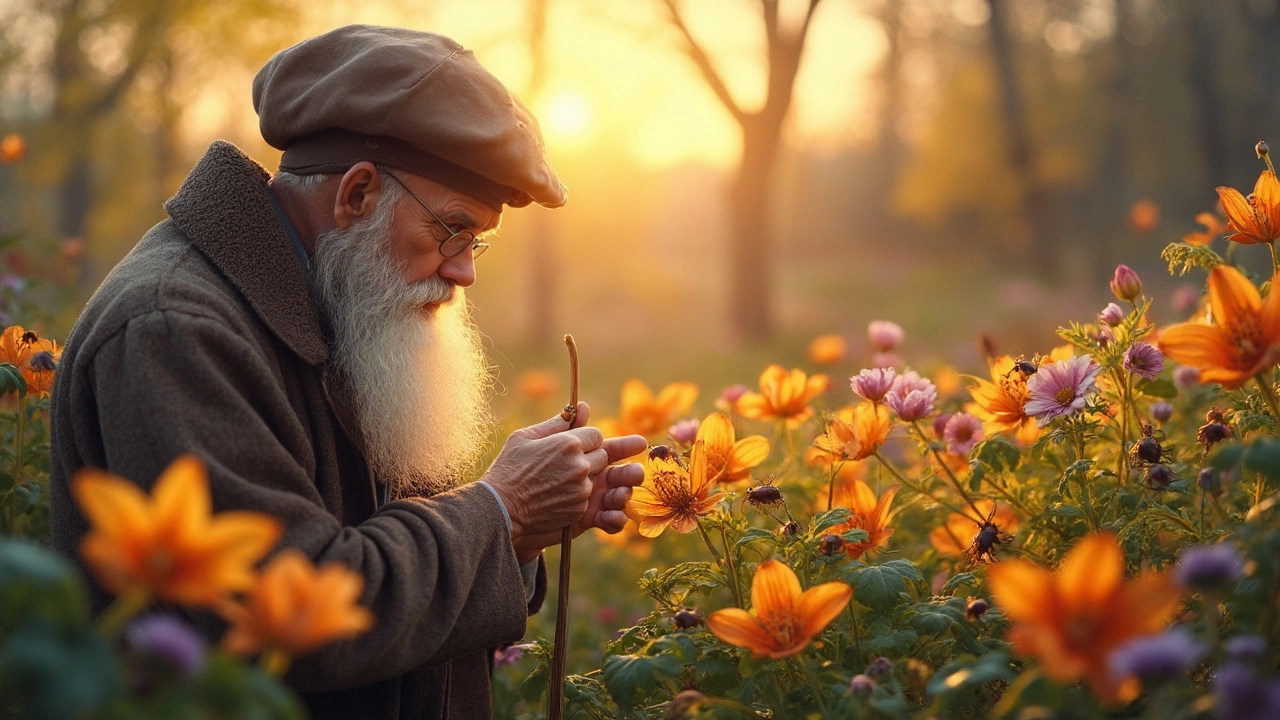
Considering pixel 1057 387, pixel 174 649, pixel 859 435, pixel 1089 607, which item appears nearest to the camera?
pixel 174 649

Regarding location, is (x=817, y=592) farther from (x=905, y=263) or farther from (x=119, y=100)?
(x=905, y=263)

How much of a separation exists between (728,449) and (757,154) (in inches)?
418

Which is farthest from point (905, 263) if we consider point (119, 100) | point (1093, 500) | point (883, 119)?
point (1093, 500)

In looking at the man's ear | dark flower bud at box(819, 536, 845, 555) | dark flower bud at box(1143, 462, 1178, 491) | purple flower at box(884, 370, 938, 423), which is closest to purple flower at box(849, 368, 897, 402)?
purple flower at box(884, 370, 938, 423)

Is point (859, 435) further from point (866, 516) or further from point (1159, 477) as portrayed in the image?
point (1159, 477)

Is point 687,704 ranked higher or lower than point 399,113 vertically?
lower

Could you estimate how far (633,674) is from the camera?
4.58 feet

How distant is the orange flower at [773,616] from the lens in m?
1.32

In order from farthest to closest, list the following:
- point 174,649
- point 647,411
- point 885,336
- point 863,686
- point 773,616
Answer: point 885,336
point 647,411
point 773,616
point 863,686
point 174,649

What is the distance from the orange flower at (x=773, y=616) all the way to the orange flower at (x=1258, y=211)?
89cm

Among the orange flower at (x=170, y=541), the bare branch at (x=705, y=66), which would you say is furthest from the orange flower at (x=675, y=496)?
the bare branch at (x=705, y=66)

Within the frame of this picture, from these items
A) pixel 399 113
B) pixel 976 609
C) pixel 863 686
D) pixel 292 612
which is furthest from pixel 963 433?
pixel 292 612

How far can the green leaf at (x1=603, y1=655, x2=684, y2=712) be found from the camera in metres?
1.38

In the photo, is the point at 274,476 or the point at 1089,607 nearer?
the point at 1089,607
